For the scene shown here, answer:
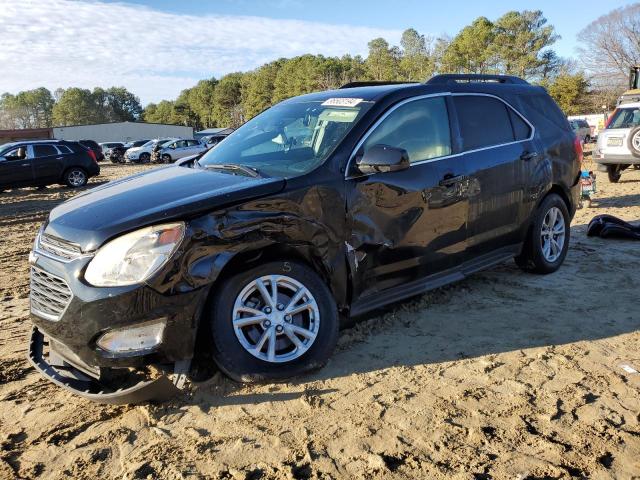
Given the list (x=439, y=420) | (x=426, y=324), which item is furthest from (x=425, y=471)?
(x=426, y=324)

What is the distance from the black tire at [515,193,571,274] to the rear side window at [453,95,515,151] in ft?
2.60

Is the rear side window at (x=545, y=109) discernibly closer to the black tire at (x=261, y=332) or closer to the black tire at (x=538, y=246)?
the black tire at (x=538, y=246)

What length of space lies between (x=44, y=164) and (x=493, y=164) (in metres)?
16.4

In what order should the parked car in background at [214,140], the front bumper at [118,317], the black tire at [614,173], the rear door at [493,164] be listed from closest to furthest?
the front bumper at [118,317], the rear door at [493,164], the parked car in background at [214,140], the black tire at [614,173]

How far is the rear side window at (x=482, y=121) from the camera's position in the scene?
4.46m

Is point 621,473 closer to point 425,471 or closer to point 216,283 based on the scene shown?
point 425,471

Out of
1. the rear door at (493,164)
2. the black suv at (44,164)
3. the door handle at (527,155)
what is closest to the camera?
the rear door at (493,164)

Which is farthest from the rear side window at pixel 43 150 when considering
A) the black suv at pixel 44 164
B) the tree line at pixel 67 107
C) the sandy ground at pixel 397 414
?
the tree line at pixel 67 107

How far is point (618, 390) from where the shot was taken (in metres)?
3.15

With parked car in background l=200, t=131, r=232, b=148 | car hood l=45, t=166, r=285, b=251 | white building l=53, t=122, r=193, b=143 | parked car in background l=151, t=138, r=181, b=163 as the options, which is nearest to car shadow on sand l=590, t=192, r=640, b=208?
parked car in background l=200, t=131, r=232, b=148

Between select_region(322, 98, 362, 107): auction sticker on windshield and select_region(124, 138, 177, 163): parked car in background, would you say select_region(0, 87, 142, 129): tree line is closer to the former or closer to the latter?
select_region(124, 138, 177, 163): parked car in background

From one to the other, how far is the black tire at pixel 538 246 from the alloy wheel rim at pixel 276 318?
9.08ft

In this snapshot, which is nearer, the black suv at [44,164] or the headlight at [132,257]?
the headlight at [132,257]

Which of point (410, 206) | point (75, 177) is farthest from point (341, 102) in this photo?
point (75, 177)
